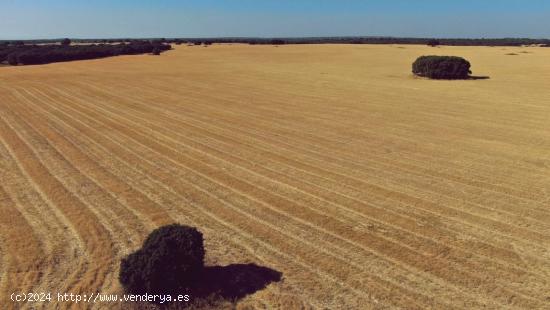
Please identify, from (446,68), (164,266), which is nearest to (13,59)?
(446,68)

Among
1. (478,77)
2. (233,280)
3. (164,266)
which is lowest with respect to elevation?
(233,280)

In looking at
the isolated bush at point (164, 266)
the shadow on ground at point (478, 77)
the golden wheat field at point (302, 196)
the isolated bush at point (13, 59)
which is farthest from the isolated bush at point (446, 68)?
the isolated bush at point (13, 59)

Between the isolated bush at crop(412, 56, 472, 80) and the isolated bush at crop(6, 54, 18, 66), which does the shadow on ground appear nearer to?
the isolated bush at crop(412, 56, 472, 80)

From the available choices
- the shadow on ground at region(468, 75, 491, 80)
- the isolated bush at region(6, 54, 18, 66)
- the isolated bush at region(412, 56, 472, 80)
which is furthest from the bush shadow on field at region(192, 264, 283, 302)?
the isolated bush at region(6, 54, 18, 66)

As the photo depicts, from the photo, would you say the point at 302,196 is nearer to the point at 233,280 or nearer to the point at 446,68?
the point at 233,280

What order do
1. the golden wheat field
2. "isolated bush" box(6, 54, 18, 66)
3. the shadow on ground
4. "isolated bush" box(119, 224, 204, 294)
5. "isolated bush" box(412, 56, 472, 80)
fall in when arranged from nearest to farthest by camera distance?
1. "isolated bush" box(119, 224, 204, 294)
2. the golden wheat field
3. "isolated bush" box(412, 56, 472, 80)
4. the shadow on ground
5. "isolated bush" box(6, 54, 18, 66)

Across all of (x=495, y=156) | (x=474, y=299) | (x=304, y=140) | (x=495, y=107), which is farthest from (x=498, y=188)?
(x=495, y=107)

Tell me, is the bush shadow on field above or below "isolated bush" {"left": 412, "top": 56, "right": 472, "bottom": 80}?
below

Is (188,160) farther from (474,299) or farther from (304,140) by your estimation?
(474,299)
